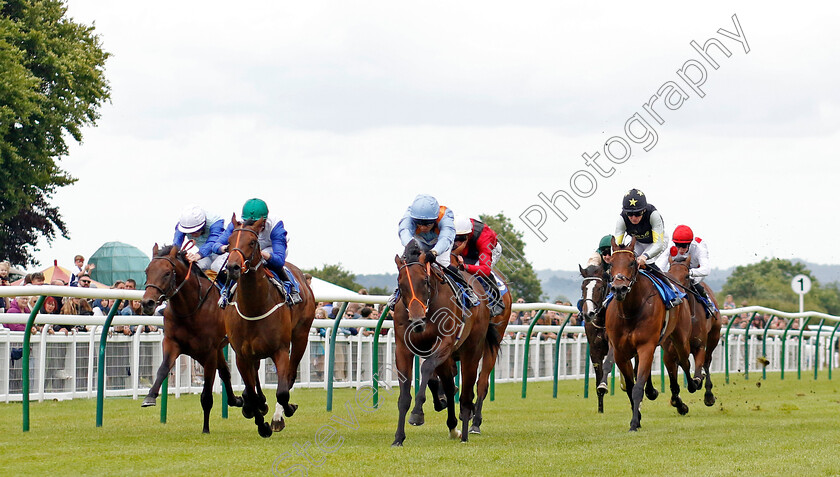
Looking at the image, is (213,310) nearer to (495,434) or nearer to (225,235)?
(225,235)

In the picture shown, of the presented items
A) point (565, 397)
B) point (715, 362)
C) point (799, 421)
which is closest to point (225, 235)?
point (799, 421)

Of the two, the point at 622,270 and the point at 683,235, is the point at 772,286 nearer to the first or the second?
the point at 683,235

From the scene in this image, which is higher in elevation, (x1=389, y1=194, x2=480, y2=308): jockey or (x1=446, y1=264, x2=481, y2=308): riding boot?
(x1=389, y1=194, x2=480, y2=308): jockey

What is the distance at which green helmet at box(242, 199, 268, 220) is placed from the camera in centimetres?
1077

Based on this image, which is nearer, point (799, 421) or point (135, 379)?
point (799, 421)

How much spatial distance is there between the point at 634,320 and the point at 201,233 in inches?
172

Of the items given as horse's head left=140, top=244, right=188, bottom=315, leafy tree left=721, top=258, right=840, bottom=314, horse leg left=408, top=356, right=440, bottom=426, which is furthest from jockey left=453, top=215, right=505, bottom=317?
leafy tree left=721, top=258, right=840, bottom=314

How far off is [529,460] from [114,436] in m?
3.61

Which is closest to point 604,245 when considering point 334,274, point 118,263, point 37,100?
point 37,100

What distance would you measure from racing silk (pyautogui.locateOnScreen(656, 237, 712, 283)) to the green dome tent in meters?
32.2

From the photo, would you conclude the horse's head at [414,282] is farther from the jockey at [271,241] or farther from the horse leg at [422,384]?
the jockey at [271,241]

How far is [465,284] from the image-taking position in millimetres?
10656

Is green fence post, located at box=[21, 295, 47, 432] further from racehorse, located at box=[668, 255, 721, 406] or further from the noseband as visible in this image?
racehorse, located at box=[668, 255, 721, 406]

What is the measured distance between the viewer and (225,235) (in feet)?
37.1
